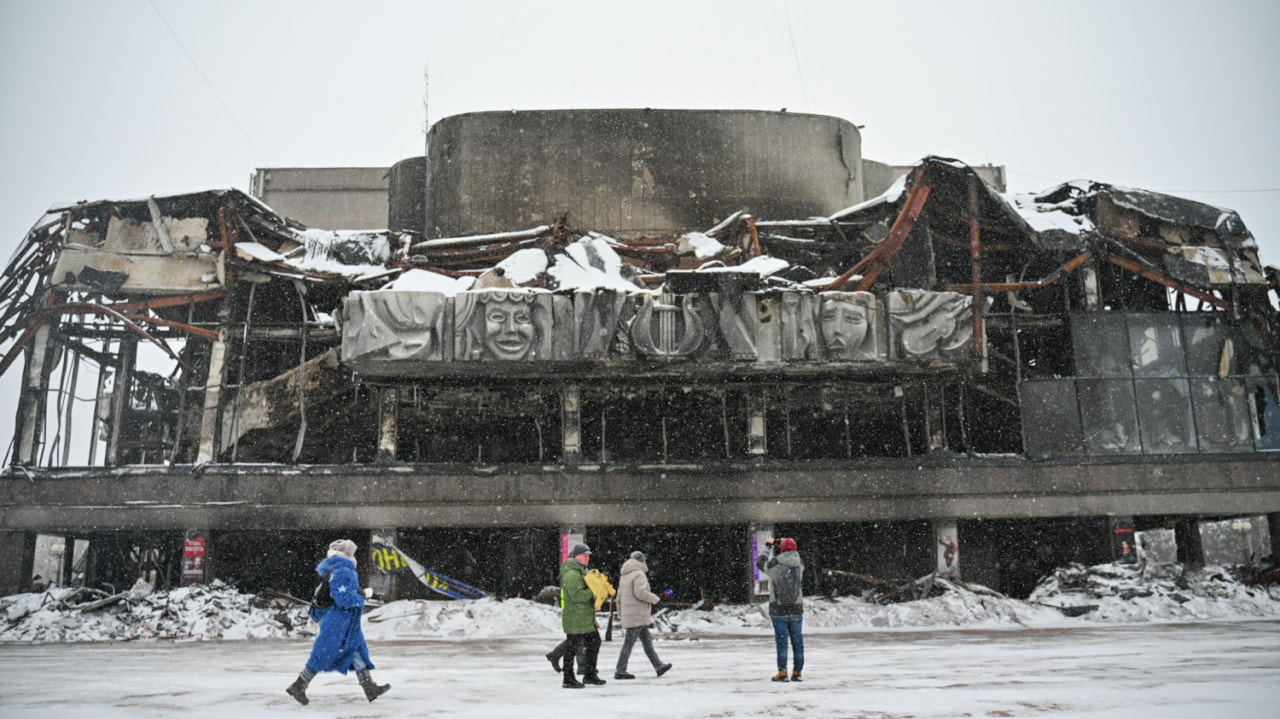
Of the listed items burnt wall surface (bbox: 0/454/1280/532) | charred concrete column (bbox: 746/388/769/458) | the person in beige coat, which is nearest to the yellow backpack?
the person in beige coat

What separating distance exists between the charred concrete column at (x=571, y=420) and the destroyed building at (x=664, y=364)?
11 cm

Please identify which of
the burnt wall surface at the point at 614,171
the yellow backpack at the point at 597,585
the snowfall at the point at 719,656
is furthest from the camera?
the burnt wall surface at the point at 614,171

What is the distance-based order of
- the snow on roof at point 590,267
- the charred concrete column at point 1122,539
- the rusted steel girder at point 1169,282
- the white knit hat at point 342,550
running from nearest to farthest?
the white knit hat at point 342,550, the snow on roof at point 590,267, the charred concrete column at point 1122,539, the rusted steel girder at point 1169,282

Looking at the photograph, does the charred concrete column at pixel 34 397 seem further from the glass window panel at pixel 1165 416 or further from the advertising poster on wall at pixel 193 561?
the glass window panel at pixel 1165 416

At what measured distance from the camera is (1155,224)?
1162 inches

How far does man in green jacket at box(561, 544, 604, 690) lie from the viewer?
34.2ft

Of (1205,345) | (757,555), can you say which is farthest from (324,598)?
(1205,345)

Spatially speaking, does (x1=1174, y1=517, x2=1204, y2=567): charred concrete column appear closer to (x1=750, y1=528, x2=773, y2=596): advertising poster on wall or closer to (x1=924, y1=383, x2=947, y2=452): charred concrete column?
(x1=924, y1=383, x2=947, y2=452): charred concrete column

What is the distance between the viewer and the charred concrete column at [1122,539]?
26.7 meters

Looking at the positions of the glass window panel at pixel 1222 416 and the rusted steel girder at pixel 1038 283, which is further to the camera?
the glass window panel at pixel 1222 416

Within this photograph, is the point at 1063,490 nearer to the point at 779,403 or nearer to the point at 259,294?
the point at 779,403

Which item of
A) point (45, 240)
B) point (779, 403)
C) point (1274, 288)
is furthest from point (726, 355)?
point (45, 240)

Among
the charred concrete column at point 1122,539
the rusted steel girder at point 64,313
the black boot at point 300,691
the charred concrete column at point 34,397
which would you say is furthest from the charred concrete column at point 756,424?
the charred concrete column at point 34,397

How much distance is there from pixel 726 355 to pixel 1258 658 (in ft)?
49.7
